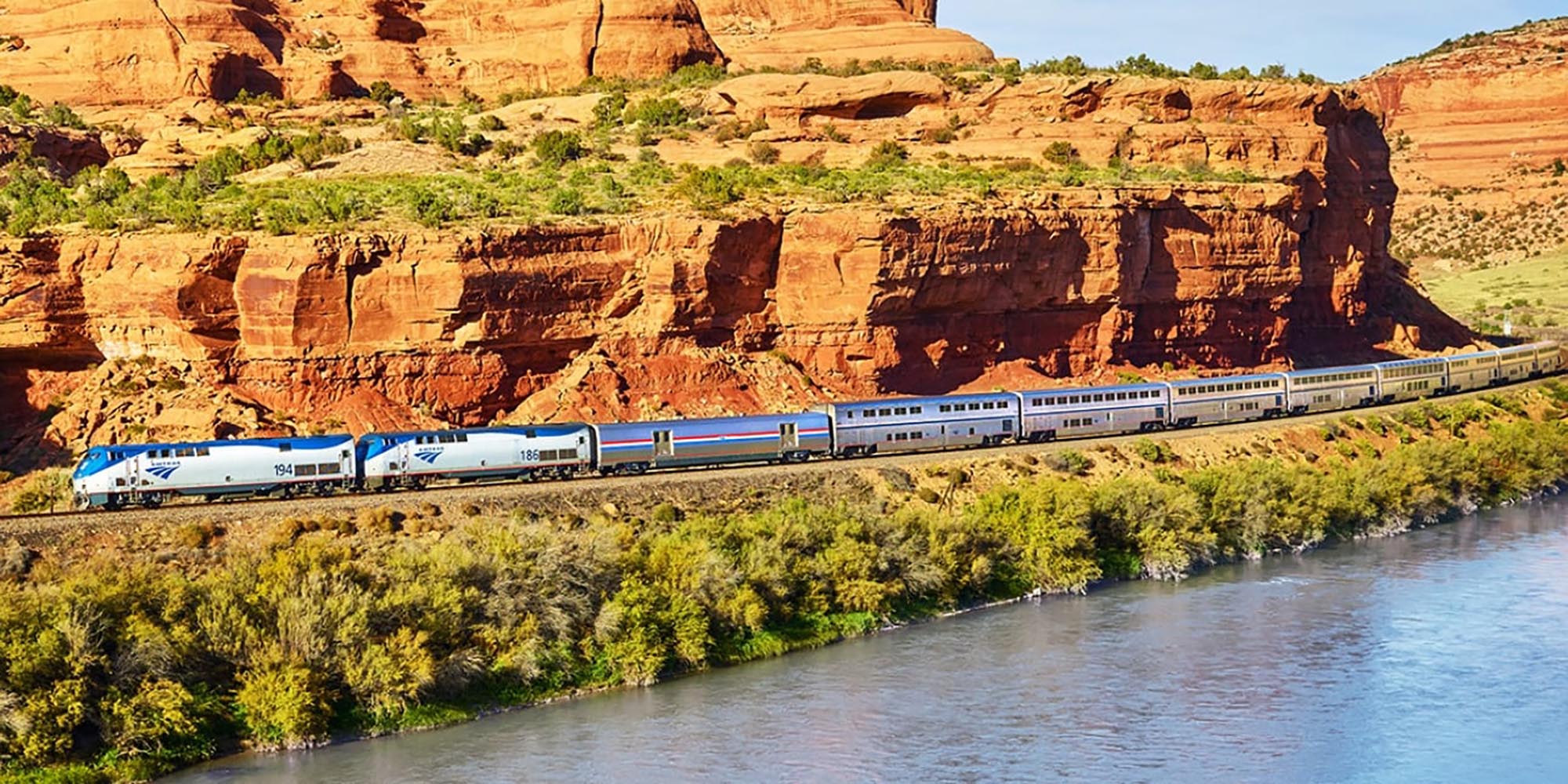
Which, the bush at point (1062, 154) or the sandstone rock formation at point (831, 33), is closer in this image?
the bush at point (1062, 154)

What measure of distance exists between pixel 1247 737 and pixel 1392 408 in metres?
41.9

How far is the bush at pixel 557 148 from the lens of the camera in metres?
77.5

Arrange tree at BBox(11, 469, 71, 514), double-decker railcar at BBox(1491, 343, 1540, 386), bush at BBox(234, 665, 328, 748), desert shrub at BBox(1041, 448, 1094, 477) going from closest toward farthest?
bush at BBox(234, 665, 328, 748), tree at BBox(11, 469, 71, 514), desert shrub at BBox(1041, 448, 1094, 477), double-decker railcar at BBox(1491, 343, 1540, 386)

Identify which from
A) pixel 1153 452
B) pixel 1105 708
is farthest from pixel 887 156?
pixel 1105 708

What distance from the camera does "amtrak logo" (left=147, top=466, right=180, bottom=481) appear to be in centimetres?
4831

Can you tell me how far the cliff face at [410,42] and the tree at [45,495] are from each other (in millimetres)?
36999

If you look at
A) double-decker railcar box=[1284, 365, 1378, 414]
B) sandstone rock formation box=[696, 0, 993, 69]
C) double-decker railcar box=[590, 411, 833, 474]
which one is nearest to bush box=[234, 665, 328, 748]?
double-decker railcar box=[590, 411, 833, 474]

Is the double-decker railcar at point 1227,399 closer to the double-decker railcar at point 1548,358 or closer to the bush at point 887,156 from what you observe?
the bush at point 887,156

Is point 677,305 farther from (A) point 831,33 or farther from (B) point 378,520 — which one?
(A) point 831,33

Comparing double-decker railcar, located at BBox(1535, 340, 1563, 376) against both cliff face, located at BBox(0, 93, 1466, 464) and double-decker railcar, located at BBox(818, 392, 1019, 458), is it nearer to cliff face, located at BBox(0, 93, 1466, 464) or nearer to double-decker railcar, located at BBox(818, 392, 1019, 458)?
cliff face, located at BBox(0, 93, 1466, 464)

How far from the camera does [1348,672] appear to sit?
1649 inches

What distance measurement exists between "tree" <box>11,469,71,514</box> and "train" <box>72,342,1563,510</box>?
8.81 feet

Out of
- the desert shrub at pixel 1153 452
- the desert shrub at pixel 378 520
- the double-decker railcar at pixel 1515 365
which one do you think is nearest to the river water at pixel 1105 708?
the desert shrub at pixel 378 520

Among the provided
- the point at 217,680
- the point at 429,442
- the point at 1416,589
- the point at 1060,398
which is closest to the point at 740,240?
the point at 1060,398
